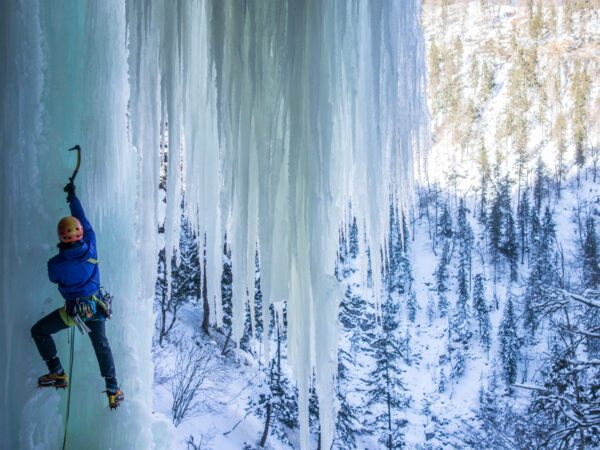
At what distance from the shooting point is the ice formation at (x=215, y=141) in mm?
1025

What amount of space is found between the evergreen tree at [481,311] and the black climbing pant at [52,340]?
17870 millimetres

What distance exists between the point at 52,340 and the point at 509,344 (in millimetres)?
17846

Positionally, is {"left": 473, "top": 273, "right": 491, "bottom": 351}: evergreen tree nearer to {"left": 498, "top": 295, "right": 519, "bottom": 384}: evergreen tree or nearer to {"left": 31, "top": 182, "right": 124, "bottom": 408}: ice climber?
{"left": 498, "top": 295, "right": 519, "bottom": 384}: evergreen tree

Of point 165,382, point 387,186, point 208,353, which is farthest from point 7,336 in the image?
point 208,353

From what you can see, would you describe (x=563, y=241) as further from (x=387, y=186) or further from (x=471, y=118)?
(x=387, y=186)

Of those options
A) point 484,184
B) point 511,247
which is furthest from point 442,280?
point 484,184

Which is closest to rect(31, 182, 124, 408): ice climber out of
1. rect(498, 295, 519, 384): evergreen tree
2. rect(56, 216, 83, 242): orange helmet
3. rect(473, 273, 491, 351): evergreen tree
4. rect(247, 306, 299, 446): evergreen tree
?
rect(56, 216, 83, 242): orange helmet

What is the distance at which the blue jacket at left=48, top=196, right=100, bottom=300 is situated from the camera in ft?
4.42

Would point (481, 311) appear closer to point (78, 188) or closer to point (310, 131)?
point (78, 188)

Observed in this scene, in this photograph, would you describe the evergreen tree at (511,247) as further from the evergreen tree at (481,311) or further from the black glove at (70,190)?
the black glove at (70,190)

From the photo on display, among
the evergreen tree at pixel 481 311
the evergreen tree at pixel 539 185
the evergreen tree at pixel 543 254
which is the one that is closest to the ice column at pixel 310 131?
the evergreen tree at pixel 481 311

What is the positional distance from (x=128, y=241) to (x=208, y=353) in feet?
26.4

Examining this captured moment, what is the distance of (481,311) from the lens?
18.3 m

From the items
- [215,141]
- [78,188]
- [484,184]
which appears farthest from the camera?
[484,184]
